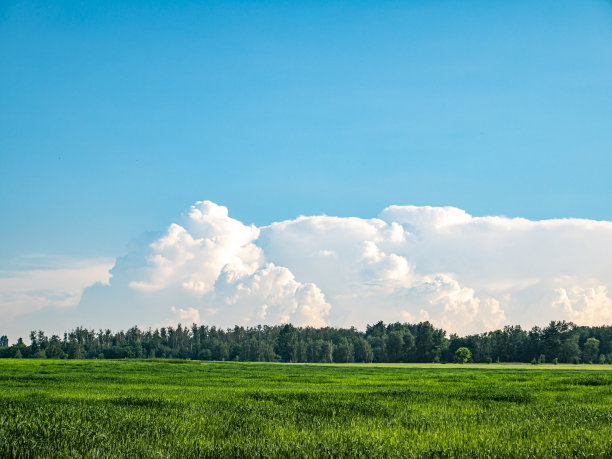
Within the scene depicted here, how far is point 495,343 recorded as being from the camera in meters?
169

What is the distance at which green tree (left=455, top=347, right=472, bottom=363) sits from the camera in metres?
156

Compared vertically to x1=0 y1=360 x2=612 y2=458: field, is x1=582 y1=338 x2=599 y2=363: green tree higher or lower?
lower

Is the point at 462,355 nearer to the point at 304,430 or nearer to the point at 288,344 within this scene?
the point at 288,344

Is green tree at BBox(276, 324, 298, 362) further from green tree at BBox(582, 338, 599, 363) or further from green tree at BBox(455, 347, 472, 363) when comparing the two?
green tree at BBox(582, 338, 599, 363)

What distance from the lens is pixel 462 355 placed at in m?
156

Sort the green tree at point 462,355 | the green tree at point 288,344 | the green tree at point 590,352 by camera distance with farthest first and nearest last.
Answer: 1. the green tree at point 288,344
2. the green tree at point 462,355
3. the green tree at point 590,352

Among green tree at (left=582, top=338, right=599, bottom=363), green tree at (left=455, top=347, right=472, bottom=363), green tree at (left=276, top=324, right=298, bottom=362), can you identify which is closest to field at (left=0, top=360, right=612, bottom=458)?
green tree at (left=455, top=347, right=472, bottom=363)

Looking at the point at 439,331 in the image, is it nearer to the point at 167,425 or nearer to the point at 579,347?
the point at 579,347

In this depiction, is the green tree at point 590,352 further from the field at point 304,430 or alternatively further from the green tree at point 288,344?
the field at point 304,430

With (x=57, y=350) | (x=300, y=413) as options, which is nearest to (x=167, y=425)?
(x=300, y=413)

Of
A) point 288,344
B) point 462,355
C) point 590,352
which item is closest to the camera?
point 462,355

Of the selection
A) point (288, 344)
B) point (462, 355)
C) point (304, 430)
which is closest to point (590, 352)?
point (462, 355)

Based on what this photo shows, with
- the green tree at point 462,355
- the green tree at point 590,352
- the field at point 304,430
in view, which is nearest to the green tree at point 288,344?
the green tree at point 462,355

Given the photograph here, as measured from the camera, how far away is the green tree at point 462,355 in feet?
511
